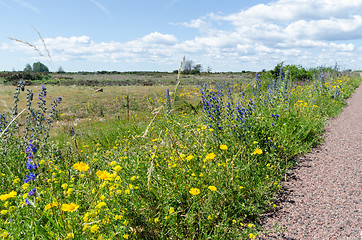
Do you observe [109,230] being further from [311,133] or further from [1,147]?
[311,133]

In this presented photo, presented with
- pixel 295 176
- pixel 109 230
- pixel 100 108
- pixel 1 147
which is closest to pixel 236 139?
pixel 295 176

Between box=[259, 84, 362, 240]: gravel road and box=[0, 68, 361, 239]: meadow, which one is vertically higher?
box=[0, 68, 361, 239]: meadow

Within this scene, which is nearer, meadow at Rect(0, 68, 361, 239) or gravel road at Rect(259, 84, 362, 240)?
meadow at Rect(0, 68, 361, 239)

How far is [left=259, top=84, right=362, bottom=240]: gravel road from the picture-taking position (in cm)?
246

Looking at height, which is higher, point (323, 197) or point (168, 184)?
point (168, 184)

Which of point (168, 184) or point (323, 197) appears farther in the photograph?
point (323, 197)

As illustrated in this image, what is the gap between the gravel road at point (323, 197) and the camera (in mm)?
2464

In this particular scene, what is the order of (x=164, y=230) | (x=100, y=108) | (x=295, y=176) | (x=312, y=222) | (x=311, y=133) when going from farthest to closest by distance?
(x=100, y=108), (x=311, y=133), (x=295, y=176), (x=312, y=222), (x=164, y=230)

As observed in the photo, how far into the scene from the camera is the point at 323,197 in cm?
300

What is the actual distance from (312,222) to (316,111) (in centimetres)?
417

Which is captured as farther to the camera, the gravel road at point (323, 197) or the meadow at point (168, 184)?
the gravel road at point (323, 197)

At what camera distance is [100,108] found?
12477 millimetres

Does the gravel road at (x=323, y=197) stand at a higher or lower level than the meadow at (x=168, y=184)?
lower

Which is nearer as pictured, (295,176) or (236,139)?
(295,176)
